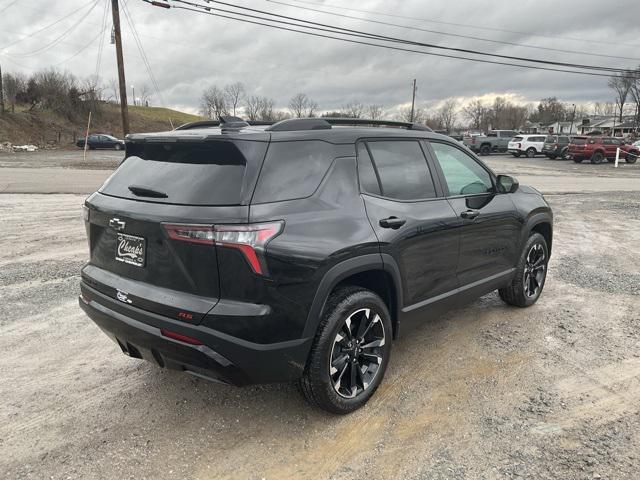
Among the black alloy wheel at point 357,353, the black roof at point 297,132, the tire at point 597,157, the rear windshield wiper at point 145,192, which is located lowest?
the black alloy wheel at point 357,353

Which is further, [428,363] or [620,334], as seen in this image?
[620,334]

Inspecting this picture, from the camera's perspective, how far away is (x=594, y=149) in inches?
1220

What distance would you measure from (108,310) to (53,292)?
9.17ft

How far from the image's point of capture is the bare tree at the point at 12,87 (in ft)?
171

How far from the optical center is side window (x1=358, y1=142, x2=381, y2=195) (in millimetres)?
3193

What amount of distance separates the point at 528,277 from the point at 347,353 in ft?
8.98

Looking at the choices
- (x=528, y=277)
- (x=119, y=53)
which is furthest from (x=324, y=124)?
(x=119, y=53)

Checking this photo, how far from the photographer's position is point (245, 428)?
9.94 feet

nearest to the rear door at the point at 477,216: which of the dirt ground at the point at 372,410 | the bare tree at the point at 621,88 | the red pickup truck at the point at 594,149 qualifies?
the dirt ground at the point at 372,410

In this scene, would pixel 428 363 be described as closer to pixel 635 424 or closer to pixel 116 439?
pixel 635 424

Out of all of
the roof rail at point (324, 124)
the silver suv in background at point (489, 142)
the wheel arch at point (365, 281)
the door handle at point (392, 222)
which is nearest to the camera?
the wheel arch at point (365, 281)

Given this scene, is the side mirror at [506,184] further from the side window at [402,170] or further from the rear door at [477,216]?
the side window at [402,170]

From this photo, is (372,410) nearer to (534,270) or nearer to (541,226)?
(534,270)

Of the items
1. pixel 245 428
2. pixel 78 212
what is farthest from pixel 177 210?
pixel 78 212
